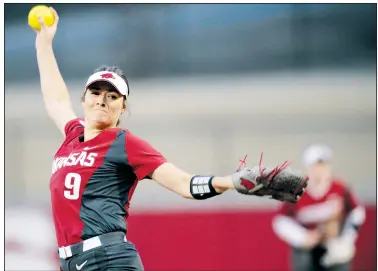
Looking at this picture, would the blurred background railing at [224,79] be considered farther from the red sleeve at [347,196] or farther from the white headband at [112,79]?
the white headband at [112,79]

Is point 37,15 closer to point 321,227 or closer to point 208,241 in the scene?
point 208,241

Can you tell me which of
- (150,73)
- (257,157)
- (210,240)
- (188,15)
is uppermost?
(188,15)

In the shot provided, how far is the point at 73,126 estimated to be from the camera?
3.63 meters

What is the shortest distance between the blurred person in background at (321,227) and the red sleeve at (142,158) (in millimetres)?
3180

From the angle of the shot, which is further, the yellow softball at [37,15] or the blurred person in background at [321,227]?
the blurred person in background at [321,227]

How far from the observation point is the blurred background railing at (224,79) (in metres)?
6.22

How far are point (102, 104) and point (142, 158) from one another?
35 centimetres

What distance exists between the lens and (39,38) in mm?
4191

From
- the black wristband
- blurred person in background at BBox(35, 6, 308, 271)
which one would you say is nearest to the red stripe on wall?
blurred person in background at BBox(35, 6, 308, 271)

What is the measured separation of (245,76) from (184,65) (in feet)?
1.73

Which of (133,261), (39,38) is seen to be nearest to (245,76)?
(39,38)

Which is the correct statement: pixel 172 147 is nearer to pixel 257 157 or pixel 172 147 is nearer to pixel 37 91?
pixel 257 157

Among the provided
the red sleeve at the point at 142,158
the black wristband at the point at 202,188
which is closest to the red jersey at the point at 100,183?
the red sleeve at the point at 142,158

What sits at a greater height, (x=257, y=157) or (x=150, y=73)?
(x=150, y=73)
